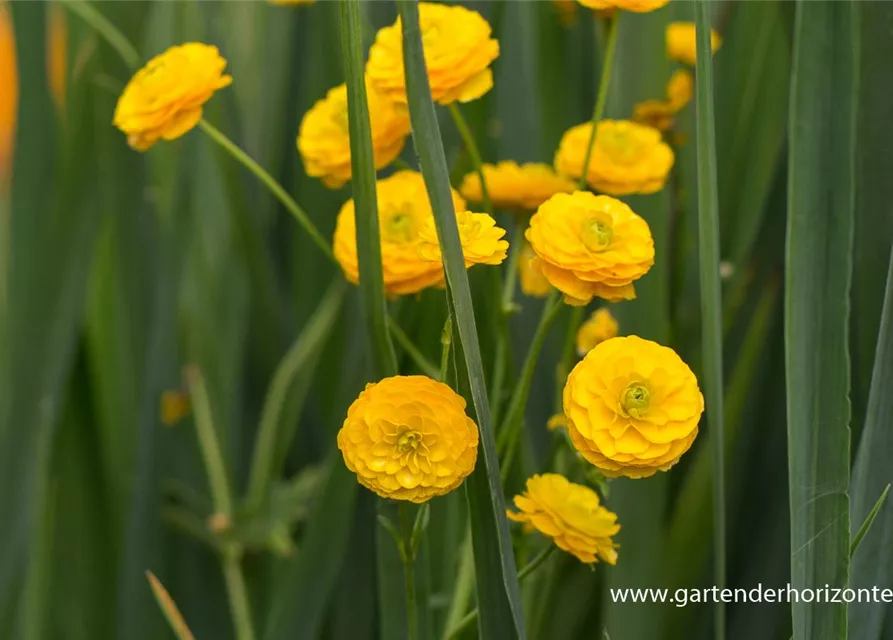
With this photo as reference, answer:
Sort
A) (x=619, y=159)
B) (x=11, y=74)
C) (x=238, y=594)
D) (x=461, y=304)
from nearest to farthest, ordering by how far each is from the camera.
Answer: (x=461, y=304)
(x=619, y=159)
(x=238, y=594)
(x=11, y=74)

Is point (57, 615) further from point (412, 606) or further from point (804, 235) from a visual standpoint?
point (804, 235)

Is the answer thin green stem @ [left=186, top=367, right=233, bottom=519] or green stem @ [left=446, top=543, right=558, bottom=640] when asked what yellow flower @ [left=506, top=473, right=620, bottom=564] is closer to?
green stem @ [left=446, top=543, right=558, bottom=640]

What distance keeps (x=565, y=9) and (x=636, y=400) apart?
0.99 ft

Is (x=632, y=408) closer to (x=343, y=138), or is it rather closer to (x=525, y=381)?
(x=525, y=381)

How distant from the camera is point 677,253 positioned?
1.55 feet

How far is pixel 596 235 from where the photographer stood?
10.3 inches

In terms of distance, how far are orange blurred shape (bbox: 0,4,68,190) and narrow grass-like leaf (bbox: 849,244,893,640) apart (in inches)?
17.2

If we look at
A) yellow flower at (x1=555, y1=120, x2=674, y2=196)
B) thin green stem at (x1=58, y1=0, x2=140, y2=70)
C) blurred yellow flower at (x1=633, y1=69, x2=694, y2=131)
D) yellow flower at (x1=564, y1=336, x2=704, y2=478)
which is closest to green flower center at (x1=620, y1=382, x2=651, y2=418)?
yellow flower at (x1=564, y1=336, x2=704, y2=478)

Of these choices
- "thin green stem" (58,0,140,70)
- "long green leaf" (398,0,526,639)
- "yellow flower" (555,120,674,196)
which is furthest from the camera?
"thin green stem" (58,0,140,70)

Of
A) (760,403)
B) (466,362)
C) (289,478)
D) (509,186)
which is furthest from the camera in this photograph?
(289,478)

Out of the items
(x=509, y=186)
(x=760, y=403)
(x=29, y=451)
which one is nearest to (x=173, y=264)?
(x=29, y=451)

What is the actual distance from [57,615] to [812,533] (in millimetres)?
409

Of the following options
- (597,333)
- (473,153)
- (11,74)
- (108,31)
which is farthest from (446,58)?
(11,74)

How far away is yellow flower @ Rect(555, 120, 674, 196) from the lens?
33 centimetres
